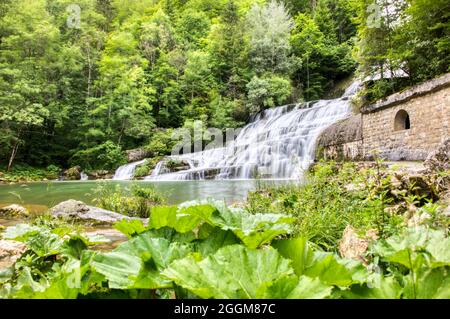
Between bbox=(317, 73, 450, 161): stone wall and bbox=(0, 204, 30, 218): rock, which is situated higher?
bbox=(317, 73, 450, 161): stone wall

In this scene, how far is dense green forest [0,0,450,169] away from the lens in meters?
21.9

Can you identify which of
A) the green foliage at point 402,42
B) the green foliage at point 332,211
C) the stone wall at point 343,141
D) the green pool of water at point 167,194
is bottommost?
the green pool of water at point 167,194

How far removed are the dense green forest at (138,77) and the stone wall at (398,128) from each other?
11.2 metres

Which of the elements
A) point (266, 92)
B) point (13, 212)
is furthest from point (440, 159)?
point (266, 92)

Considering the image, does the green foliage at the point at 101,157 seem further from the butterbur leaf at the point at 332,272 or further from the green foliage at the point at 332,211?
the butterbur leaf at the point at 332,272

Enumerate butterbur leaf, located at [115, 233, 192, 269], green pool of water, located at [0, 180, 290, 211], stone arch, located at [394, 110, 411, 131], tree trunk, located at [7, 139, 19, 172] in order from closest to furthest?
butterbur leaf, located at [115, 233, 192, 269] < green pool of water, located at [0, 180, 290, 211] < stone arch, located at [394, 110, 411, 131] < tree trunk, located at [7, 139, 19, 172]

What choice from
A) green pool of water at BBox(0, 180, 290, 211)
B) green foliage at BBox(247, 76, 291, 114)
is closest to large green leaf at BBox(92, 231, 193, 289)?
green pool of water at BBox(0, 180, 290, 211)

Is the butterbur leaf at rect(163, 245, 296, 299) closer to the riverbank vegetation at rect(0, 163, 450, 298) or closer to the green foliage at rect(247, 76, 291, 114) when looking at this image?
the riverbank vegetation at rect(0, 163, 450, 298)

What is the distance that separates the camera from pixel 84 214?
5363 mm

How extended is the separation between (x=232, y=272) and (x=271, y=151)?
14.1 metres

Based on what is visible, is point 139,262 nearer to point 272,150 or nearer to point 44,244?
point 44,244

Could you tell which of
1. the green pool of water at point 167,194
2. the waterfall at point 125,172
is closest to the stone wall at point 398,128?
the green pool of water at point 167,194

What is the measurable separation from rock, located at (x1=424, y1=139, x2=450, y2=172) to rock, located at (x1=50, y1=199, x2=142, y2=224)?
4.96 meters

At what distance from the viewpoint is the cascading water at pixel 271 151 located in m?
13.2
